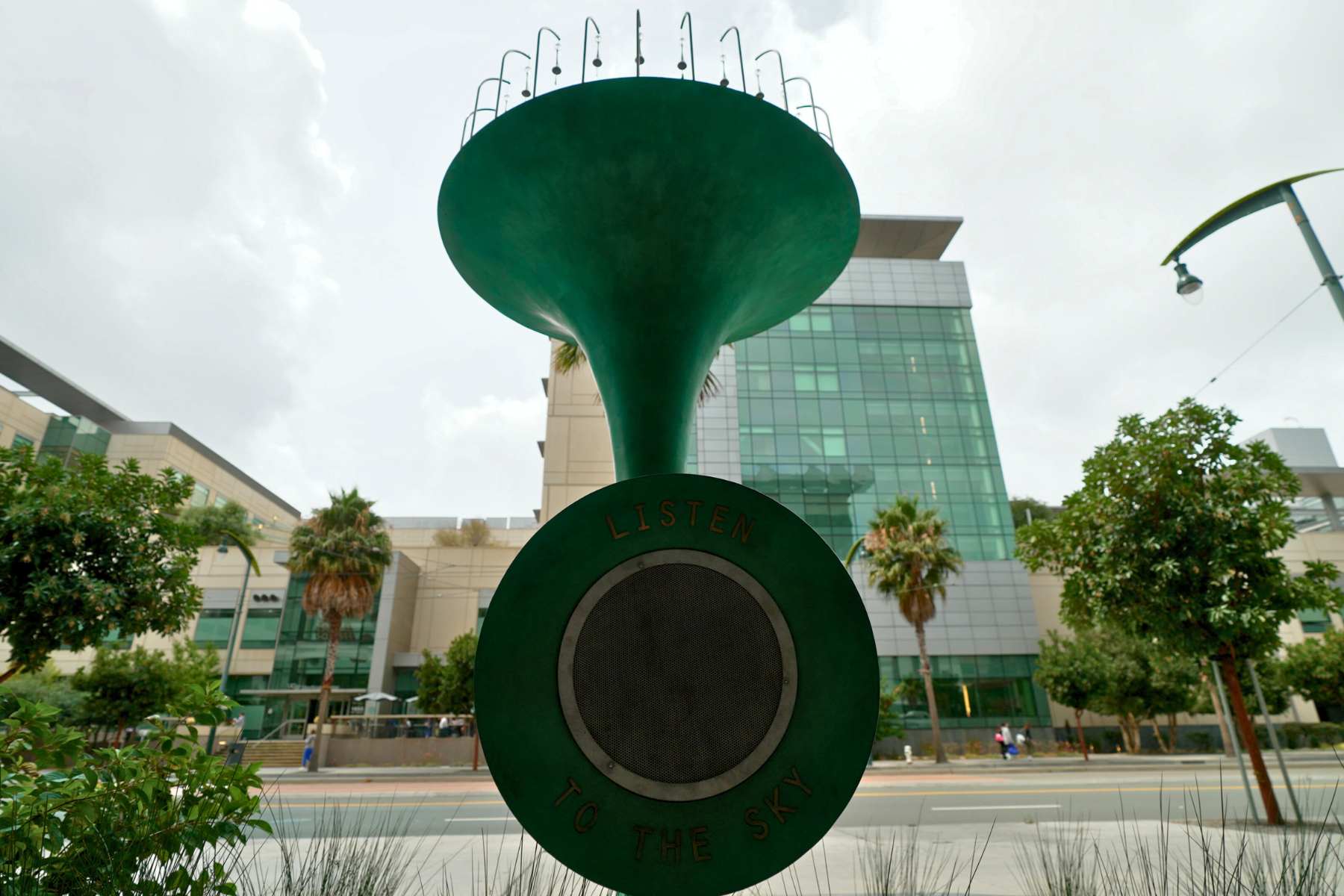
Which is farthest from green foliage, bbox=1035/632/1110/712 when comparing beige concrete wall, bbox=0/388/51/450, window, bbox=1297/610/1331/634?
beige concrete wall, bbox=0/388/51/450

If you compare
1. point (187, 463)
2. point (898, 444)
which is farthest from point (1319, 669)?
point (187, 463)

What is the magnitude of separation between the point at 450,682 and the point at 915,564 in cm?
1803

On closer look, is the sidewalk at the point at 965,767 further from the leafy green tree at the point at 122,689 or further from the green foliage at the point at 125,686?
the leafy green tree at the point at 122,689

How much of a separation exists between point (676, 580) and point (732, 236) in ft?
7.32

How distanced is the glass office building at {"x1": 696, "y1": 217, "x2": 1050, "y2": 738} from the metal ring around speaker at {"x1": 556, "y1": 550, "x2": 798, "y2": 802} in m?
32.2

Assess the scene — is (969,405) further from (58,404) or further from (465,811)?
(58,404)

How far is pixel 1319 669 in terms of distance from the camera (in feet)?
95.2

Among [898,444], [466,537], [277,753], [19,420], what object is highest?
[19,420]

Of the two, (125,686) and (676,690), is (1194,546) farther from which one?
(125,686)

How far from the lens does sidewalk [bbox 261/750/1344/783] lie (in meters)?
23.2

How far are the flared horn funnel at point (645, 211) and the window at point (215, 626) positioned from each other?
43.3m

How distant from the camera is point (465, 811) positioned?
556 inches

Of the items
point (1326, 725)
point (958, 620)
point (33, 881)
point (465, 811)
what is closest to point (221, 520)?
point (465, 811)

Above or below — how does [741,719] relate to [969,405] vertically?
below
